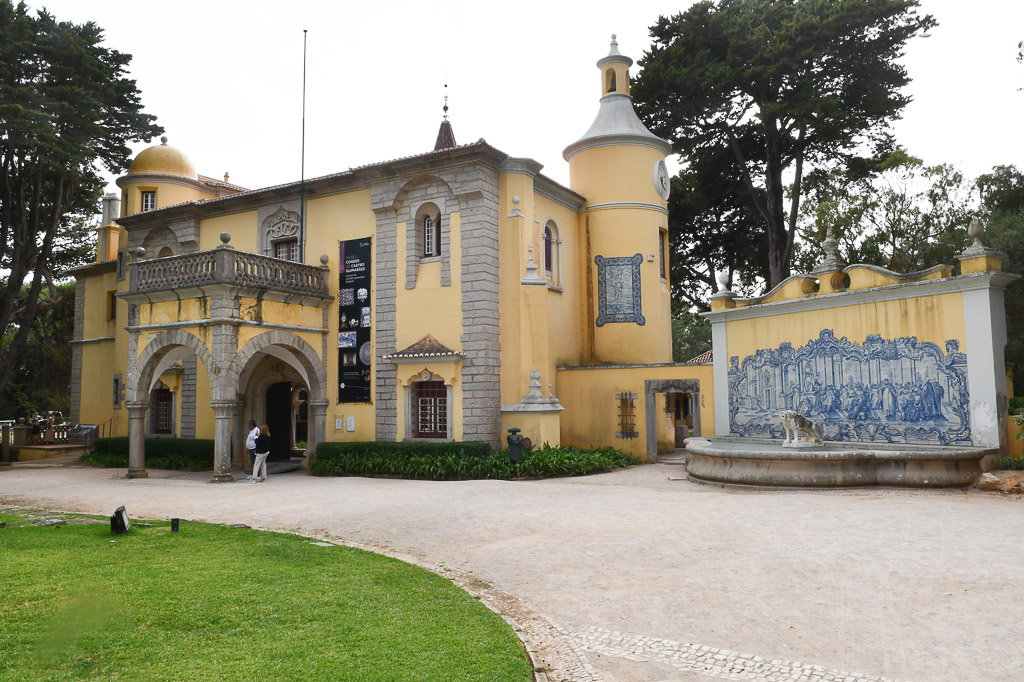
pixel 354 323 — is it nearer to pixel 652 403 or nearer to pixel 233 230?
pixel 233 230

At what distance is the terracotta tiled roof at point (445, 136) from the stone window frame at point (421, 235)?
28.0ft

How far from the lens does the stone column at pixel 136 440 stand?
1886 cm

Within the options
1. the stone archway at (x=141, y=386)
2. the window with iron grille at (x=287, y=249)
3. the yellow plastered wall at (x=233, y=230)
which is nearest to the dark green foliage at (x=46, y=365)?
the yellow plastered wall at (x=233, y=230)

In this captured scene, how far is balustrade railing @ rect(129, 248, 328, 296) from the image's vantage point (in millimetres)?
17609

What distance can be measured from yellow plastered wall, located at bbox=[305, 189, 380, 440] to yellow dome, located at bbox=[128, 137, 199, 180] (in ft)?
29.7

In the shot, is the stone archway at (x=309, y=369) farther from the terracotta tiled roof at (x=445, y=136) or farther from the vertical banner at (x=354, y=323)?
the terracotta tiled roof at (x=445, y=136)

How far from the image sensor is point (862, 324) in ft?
48.2

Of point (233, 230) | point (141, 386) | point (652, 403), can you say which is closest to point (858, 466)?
point (652, 403)

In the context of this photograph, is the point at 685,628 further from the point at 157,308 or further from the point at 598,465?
the point at 157,308

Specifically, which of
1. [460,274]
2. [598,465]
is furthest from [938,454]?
[460,274]

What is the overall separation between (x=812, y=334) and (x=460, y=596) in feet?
38.7

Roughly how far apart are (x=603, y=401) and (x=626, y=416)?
2.59 feet

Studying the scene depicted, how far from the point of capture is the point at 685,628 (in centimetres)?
574

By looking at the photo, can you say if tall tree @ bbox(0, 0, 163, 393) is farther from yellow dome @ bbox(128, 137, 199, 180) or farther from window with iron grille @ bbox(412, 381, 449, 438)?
window with iron grille @ bbox(412, 381, 449, 438)
